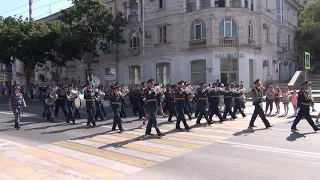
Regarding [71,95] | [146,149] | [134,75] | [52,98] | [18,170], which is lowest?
[18,170]

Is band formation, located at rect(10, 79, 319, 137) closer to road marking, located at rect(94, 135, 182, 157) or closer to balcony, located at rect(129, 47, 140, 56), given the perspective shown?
road marking, located at rect(94, 135, 182, 157)

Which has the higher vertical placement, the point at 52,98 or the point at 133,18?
the point at 133,18

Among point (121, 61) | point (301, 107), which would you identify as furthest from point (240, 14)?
point (301, 107)

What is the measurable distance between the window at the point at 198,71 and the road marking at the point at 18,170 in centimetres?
2212

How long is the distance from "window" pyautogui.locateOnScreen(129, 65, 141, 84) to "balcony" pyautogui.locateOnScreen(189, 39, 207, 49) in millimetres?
7517

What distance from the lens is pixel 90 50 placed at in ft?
109

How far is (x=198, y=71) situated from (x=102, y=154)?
838 inches

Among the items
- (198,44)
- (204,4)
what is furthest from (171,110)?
(204,4)

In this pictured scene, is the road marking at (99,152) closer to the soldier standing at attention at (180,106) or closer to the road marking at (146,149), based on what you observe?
the road marking at (146,149)

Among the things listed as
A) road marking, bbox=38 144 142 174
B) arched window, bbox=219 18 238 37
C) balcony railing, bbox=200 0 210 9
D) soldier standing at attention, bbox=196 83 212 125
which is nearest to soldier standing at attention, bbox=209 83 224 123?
soldier standing at attention, bbox=196 83 212 125

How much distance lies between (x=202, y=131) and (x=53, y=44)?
27.9 metres

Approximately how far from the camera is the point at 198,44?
92.4 feet

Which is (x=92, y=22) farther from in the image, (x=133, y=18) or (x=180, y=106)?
(x=180, y=106)

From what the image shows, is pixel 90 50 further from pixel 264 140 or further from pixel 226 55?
pixel 264 140
